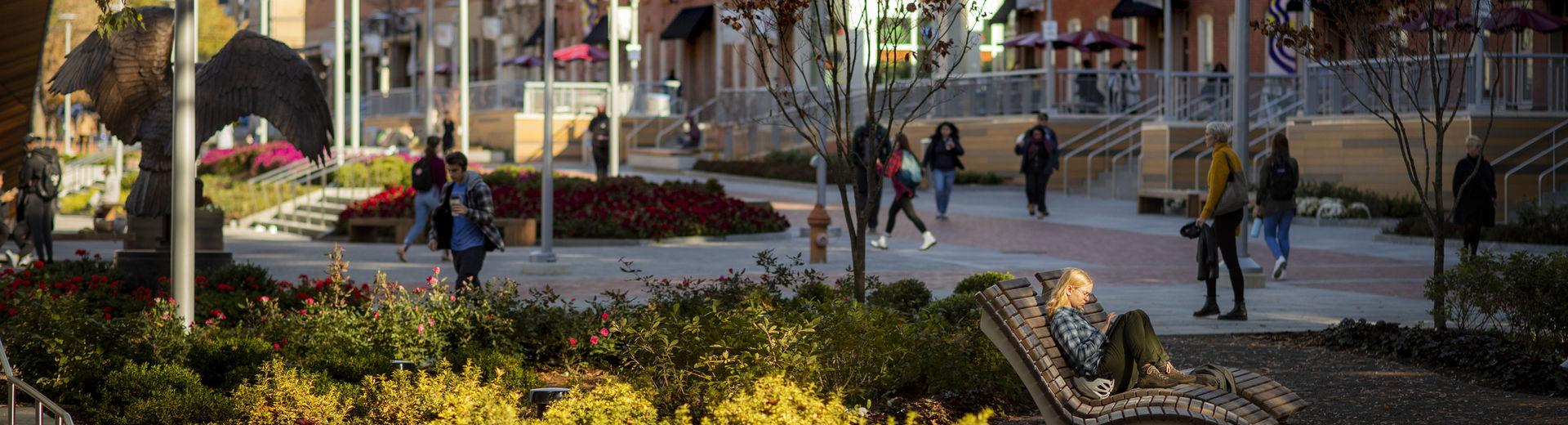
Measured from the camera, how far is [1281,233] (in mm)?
17625

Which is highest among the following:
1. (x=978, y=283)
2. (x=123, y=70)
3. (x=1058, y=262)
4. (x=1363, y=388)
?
(x=123, y=70)

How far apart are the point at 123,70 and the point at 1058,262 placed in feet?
31.4

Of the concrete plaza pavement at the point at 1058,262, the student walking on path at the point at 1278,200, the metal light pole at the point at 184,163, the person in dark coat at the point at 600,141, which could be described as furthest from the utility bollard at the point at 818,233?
the person in dark coat at the point at 600,141

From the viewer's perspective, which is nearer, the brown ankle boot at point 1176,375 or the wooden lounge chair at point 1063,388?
the wooden lounge chair at point 1063,388

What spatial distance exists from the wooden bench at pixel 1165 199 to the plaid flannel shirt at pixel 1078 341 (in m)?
19.1

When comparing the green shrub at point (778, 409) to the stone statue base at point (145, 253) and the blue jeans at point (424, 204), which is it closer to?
the stone statue base at point (145, 253)

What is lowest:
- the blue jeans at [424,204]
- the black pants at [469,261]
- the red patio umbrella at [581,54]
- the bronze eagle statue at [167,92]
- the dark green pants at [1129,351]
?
the dark green pants at [1129,351]

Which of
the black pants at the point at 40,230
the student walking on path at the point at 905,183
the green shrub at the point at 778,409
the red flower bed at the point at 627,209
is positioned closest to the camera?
the green shrub at the point at 778,409

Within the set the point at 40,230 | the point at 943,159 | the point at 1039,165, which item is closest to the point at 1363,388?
the point at 40,230

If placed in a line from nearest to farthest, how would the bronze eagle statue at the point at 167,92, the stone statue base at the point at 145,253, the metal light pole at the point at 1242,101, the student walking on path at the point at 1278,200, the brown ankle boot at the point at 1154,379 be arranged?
the brown ankle boot at the point at 1154,379 → the bronze eagle statue at the point at 167,92 → the stone statue base at the point at 145,253 → the metal light pole at the point at 1242,101 → the student walking on path at the point at 1278,200

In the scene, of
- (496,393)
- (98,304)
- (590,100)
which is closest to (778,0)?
(496,393)

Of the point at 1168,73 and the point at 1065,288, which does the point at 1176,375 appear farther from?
the point at 1168,73

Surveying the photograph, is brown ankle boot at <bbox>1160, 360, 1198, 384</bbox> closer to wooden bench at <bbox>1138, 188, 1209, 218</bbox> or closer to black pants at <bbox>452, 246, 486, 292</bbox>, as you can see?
black pants at <bbox>452, 246, 486, 292</bbox>

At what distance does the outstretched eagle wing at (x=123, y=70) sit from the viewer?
13836 mm
